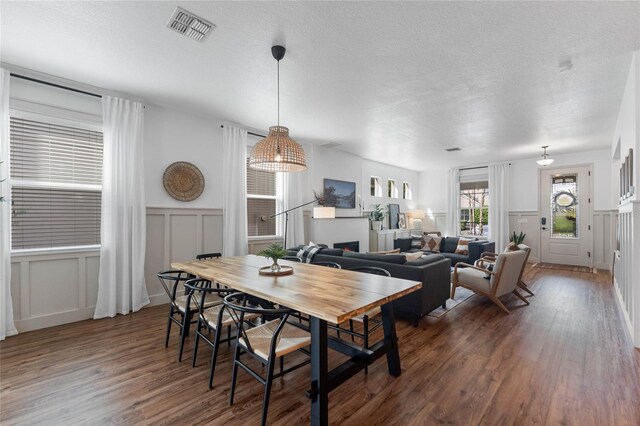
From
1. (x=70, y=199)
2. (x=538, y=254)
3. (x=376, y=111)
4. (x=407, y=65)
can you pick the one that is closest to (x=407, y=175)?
(x=538, y=254)

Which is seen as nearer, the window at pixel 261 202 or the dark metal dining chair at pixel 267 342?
the dark metal dining chair at pixel 267 342

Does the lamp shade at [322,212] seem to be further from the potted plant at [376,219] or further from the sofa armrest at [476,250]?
the sofa armrest at [476,250]

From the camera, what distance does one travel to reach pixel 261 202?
518 cm

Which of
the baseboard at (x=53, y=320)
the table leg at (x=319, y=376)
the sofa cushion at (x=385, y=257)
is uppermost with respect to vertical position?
the sofa cushion at (x=385, y=257)

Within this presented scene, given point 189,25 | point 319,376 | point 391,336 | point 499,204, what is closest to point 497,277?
point 391,336

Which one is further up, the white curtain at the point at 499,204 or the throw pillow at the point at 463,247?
the white curtain at the point at 499,204

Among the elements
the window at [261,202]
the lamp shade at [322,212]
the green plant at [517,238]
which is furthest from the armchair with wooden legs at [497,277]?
the green plant at [517,238]

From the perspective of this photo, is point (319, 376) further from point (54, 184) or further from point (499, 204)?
point (499, 204)

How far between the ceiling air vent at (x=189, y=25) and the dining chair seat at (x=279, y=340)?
7.65 feet

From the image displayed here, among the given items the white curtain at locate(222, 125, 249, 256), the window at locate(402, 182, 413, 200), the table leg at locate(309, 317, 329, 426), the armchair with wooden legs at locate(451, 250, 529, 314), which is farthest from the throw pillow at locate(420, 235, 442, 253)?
the table leg at locate(309, 317, 329, 426)

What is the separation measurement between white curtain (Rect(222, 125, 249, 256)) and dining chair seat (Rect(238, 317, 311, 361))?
265 cm

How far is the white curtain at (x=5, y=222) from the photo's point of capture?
2.83 m

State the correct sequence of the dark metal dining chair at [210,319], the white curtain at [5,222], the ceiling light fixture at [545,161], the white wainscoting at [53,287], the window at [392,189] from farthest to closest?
the window at [392,189] → the ceiling light fixture at [545,161] → the white wainscoting at [53,287] → the white curtain at [5,222] → the dark metal dining chair at [210,319]

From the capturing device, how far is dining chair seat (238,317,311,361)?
5.74 ft
